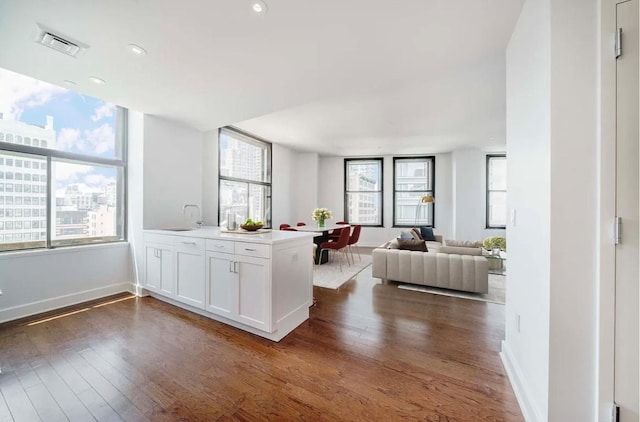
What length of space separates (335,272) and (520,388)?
10.4 feet

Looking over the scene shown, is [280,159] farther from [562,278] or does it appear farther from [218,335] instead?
[562,278]

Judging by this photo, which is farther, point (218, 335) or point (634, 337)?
point (218, 335)

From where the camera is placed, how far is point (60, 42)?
6.16 feet

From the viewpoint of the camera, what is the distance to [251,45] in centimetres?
197

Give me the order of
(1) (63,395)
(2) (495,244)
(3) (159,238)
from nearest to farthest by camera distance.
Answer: (1) (63,395), (3) (159,238), (2) (495,244)

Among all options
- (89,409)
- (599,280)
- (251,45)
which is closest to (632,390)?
(599,280)

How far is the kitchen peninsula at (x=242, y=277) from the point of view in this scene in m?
2.17

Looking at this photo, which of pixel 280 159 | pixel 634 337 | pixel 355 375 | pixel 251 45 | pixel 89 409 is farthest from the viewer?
pixel 280 159

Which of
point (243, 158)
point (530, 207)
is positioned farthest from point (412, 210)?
point (530, 207)

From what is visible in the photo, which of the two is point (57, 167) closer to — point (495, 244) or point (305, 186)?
point (305, 186)

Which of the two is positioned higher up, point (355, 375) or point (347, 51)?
point (347, 51)

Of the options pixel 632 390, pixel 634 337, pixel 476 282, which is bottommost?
pixel 476 282

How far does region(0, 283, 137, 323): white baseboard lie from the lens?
2.56m

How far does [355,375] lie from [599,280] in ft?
4.96
